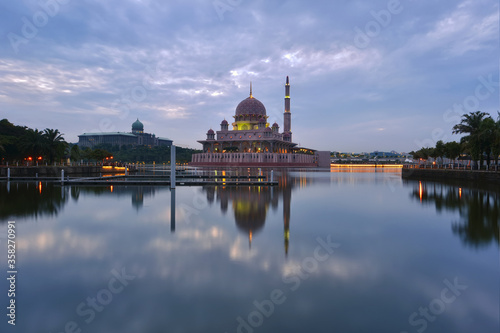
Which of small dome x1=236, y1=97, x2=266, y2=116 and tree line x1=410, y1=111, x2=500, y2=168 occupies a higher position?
small dome x1=236, y1=97, x2=266, y2=116

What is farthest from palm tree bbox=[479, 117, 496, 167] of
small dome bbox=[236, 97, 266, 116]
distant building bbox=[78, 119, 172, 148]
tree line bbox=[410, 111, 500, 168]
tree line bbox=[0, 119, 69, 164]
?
distant building bbox=[78, 119, 172, 148]

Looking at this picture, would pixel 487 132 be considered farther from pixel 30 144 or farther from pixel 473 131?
pixel 30 144

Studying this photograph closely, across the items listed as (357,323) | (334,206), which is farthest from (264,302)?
(334,206)

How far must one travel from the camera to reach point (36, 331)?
453cm

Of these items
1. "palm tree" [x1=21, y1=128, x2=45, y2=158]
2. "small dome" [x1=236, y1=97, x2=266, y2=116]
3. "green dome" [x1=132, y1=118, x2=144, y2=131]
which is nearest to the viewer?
"palm tree" [x1=21, y1=128, x2=45, y2=158]

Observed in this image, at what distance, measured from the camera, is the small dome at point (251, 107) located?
10744 cm

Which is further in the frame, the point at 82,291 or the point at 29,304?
the point at 82,291

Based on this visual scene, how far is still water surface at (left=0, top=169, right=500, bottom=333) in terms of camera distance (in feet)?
15.6

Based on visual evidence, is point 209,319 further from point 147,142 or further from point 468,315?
point 147,142

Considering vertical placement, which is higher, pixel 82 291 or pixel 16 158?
pixel 16 158

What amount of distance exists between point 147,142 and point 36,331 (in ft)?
623

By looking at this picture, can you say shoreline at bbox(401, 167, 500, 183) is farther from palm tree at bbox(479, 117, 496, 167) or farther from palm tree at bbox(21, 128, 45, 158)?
palm tree at bbox(21, 128, 45, 158)

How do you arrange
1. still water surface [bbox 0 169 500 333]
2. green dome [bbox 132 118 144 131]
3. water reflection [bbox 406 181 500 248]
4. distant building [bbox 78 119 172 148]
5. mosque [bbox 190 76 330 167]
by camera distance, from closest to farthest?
still water surface [bbox 0 169 500 333] → water reflection [bbox 406 181 500 248] → mosque [bbox 190 76 330 167] → distant building [bbox 78 119 172 148] → green dome [bbox 132 118 144 131]

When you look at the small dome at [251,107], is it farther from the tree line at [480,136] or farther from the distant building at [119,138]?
the distant building at [119,138]
